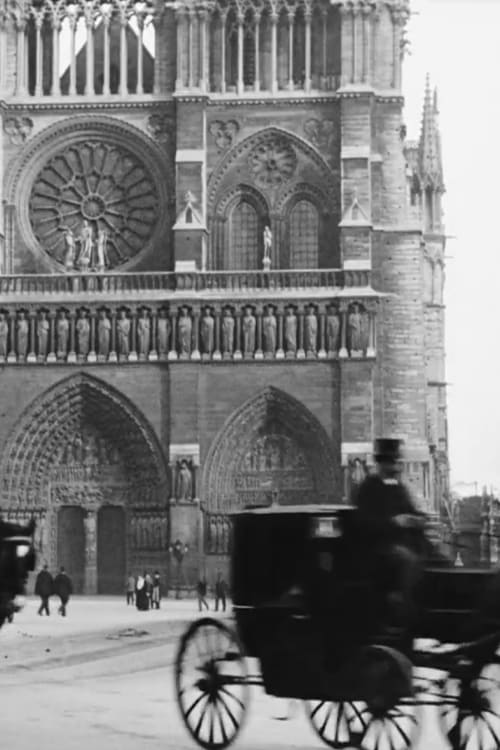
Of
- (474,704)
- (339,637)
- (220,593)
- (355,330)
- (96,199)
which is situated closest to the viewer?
(474,704)

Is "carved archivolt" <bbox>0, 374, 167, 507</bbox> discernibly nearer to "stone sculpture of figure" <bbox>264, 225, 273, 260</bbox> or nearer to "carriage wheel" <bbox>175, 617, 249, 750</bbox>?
"stone sculpture of figure" <bbox>264, 225, 273, 260</bbox>

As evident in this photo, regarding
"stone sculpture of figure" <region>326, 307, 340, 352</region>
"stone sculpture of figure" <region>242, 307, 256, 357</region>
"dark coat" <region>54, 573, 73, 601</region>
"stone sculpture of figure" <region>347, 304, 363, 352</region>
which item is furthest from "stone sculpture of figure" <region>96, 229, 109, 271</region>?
"dark coat" <region>54, 573, 73, 601</region>

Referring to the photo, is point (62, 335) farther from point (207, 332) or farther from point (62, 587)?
Result: point (62, 587)

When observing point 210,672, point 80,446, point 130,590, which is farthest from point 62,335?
point 210,672

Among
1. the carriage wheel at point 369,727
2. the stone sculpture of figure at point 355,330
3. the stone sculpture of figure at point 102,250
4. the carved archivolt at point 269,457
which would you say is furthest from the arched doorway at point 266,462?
the carriage wheel at point 369,727

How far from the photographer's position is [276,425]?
4734 centimetres

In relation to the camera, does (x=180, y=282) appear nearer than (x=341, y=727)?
No

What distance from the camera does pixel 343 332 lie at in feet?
152

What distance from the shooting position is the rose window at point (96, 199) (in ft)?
161

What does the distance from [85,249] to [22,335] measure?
2.79 metres

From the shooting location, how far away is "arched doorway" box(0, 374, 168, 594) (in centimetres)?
4719

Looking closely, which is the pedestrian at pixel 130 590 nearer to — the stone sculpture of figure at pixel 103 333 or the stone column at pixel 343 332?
the stone sculpture of figure at pixel 103 333

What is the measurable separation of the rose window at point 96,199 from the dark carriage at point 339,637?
36093 millimetres

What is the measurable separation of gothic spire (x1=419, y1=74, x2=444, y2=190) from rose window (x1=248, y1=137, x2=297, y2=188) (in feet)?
48.1
